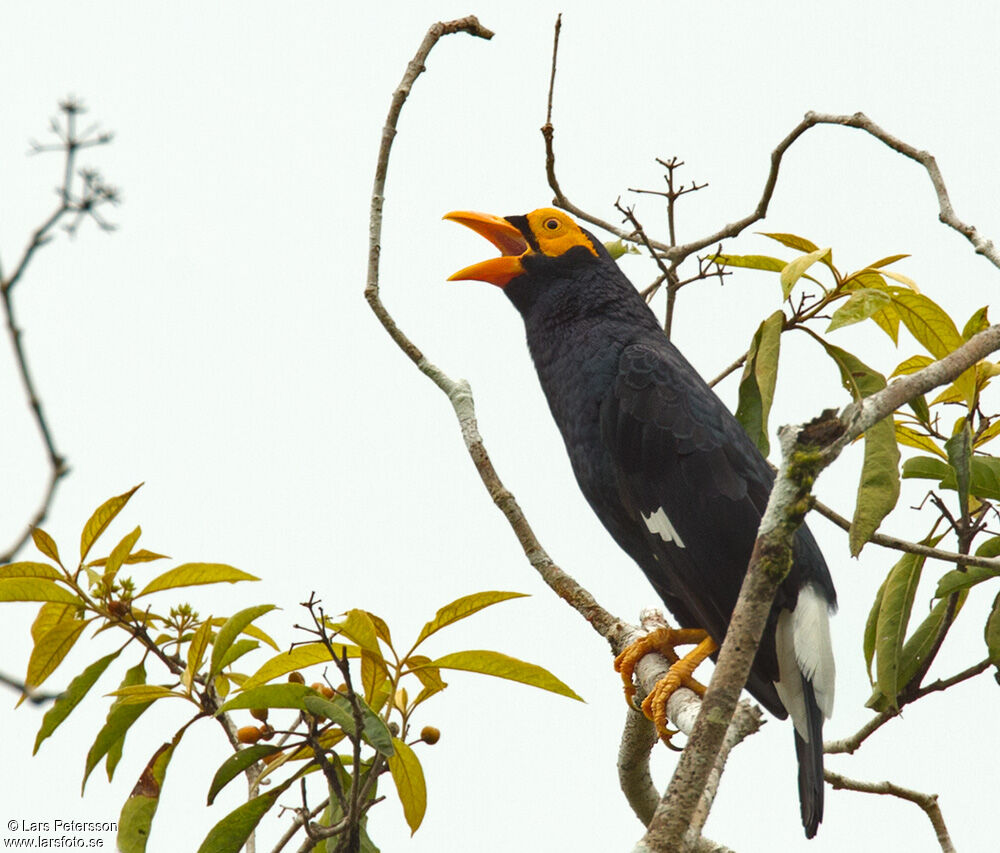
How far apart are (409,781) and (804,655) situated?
1.25 m

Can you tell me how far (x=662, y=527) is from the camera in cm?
325

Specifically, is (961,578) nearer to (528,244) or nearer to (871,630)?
(871,630)

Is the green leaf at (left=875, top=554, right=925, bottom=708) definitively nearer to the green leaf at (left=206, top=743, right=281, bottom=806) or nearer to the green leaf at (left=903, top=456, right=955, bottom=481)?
the green leaf at (left=903, top=456, right=955, bottom=481)

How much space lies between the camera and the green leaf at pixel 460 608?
2.24 meters

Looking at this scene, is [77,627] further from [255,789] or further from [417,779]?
[417,779]

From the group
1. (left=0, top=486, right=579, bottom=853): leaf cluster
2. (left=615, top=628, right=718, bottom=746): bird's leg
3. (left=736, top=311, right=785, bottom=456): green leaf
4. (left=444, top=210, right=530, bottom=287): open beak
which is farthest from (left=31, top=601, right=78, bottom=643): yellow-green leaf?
(left=444, top=210, right=530, bottom=287): open beak

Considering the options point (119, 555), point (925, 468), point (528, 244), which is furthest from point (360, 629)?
point (528, 244)

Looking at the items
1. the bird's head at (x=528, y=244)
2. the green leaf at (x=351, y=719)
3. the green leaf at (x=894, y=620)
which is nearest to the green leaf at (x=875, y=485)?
the green leaf at (x=894, y=620)

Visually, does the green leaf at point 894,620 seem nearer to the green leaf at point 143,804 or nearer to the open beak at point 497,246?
the green leaf at point 143,804

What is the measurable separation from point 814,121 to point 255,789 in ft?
6.88

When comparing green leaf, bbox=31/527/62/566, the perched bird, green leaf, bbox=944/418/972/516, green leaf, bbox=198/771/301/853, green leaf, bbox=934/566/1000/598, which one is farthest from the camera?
the perched bird

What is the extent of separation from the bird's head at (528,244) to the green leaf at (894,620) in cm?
171

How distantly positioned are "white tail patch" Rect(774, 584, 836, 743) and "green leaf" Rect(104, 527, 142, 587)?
1709 millimetres

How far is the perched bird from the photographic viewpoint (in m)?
3.01
